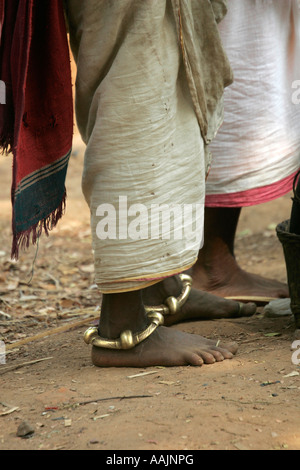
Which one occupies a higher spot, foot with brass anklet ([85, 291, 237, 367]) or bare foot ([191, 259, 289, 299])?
foot with brass anklet ([85, 291, 237, 367])

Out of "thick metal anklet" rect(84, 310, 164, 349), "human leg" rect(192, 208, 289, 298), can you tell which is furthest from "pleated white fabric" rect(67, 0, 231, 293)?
"human leg" rect(192, 208, 289, 298)

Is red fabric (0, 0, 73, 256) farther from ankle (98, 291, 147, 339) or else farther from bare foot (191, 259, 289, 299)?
bare foot (191, 259, 289, 299)

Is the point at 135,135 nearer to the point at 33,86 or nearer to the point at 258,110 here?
the point at 33,86

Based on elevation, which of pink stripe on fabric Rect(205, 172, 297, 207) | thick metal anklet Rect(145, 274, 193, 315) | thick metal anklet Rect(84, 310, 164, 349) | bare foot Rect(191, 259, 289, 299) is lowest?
bare foot Rect(191, 259, 289, 299)

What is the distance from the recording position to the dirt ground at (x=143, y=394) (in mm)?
1786

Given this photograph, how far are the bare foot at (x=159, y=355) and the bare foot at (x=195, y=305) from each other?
1.26ft

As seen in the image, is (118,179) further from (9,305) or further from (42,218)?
(9,305)

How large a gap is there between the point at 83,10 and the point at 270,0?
135 centimetres

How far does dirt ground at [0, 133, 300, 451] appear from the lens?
179 centimetres

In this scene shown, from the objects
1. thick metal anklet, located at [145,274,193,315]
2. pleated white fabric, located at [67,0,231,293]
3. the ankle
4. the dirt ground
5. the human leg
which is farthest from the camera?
the human leg

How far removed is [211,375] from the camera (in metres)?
2.27

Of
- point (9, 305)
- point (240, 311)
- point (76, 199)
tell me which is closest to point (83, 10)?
point (240, 311)

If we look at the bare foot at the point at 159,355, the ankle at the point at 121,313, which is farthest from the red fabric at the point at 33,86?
the bare foot at the point at 159,355

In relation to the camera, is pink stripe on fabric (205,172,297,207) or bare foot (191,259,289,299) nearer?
pink stripe on fabric (205,172,297,207)
